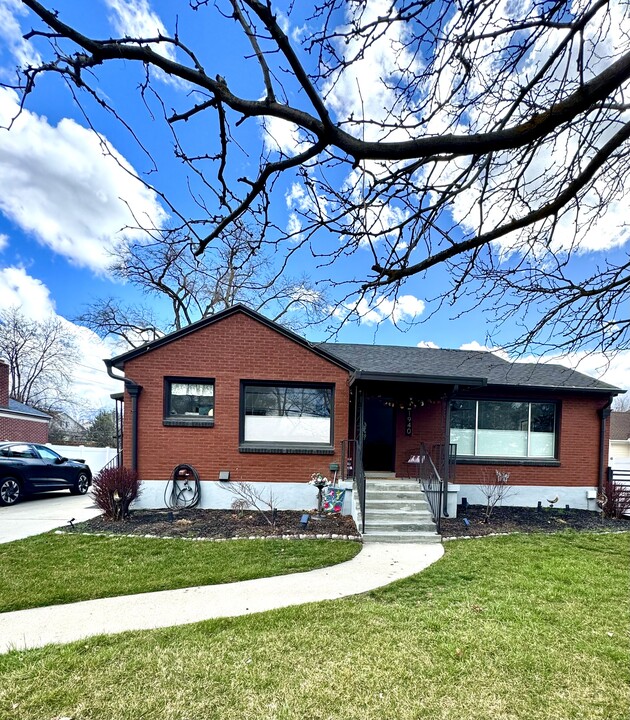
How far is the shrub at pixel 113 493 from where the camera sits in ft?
25.9

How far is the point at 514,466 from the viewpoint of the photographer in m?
10.6

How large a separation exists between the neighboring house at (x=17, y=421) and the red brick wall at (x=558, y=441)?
718 inches

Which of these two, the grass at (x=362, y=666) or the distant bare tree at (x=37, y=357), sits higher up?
the distant bare tree at (x=37, y=357)

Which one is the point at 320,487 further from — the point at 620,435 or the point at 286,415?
the point at 620,435

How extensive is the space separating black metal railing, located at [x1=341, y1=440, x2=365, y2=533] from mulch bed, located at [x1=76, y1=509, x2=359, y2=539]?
1.91 ft

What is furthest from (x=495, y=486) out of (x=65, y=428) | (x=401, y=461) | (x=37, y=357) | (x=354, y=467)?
(x=37, y=357)

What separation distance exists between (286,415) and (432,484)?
140 inches

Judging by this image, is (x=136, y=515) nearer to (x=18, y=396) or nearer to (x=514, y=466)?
(x=514, y=466)

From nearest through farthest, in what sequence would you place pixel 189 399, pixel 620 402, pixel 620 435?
pixel 189 399
pixel 620 402
pixel 620 435

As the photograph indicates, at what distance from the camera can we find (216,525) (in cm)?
764

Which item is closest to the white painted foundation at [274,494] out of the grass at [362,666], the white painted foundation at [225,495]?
the white painted foundation at [225,495]

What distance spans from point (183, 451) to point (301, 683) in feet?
22.7

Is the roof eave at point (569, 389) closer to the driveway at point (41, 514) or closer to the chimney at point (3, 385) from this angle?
the driveway at point (41, 514)

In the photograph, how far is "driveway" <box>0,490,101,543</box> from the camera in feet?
24.6
